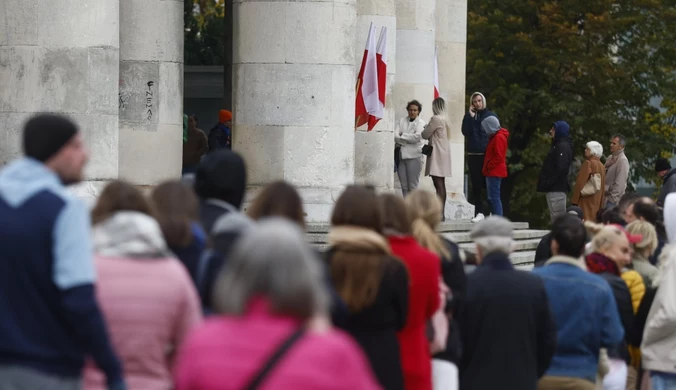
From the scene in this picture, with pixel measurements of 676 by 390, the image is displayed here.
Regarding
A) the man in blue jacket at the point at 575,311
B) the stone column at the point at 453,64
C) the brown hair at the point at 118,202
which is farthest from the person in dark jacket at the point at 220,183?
the stone column at the point at 453,64

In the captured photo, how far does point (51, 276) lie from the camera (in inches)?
230

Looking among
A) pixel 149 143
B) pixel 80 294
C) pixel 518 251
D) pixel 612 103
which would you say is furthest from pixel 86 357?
pixel 612 103

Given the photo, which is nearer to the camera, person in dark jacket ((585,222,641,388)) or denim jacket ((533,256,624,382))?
denim jacket ((533,256,624,382))

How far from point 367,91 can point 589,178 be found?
360 centimetres

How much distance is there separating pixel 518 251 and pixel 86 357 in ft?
52.4

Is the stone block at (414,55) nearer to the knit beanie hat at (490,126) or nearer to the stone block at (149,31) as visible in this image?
the knit beanie hat at (490,126)

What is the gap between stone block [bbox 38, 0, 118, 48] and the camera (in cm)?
1500

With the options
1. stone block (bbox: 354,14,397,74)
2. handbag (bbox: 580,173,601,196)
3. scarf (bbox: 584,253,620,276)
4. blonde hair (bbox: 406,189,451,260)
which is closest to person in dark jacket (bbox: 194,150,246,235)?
blonde hair (bbox: 406,189,451,260)

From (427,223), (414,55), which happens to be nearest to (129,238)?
(427,223)

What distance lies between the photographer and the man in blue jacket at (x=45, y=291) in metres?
5.77

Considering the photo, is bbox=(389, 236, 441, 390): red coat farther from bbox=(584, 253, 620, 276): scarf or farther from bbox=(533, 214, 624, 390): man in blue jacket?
bbox=(584, 253, 620, 276): scarf

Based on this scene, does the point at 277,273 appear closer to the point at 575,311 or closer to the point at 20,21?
the point at 575,311

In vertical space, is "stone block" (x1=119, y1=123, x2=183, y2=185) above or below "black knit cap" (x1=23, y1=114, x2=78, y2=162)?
below

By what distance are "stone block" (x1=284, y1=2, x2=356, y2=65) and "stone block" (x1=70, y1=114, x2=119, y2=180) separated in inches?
102
